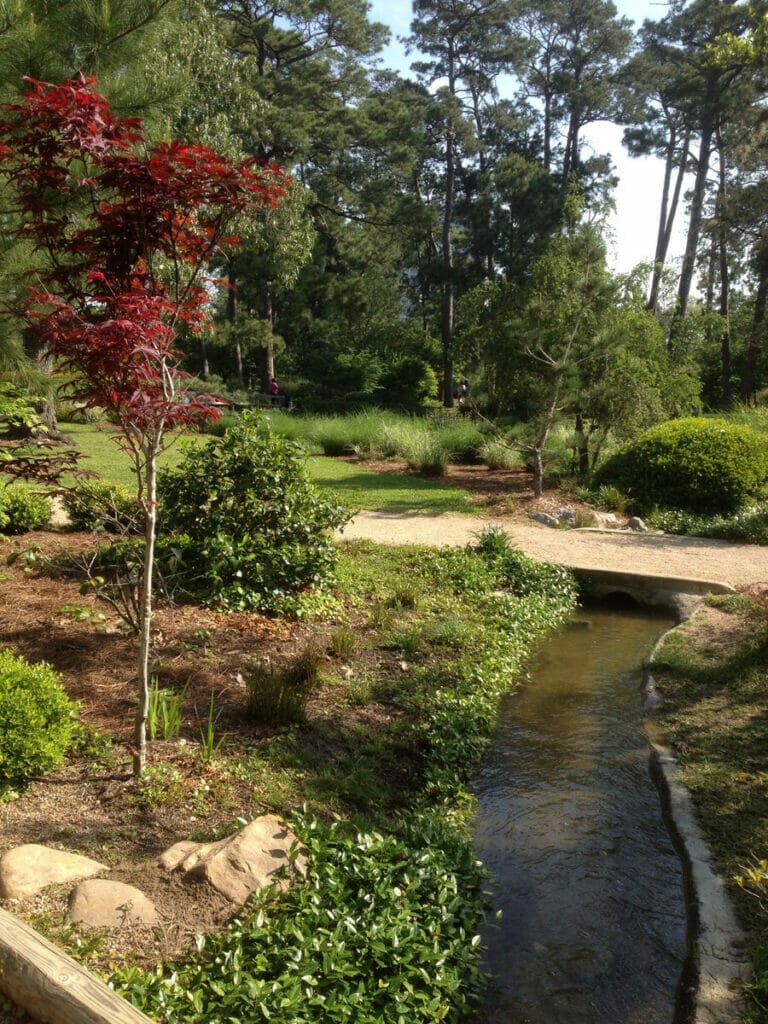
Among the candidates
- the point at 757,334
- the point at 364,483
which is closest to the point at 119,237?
the point at 364,483

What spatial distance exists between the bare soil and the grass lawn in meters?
4.60

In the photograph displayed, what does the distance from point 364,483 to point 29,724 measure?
10.2 m

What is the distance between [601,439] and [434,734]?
9439mm

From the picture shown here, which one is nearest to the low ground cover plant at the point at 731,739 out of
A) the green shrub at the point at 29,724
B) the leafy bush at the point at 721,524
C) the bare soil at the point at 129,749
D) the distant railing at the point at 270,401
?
the bare soil at the point at 129,749

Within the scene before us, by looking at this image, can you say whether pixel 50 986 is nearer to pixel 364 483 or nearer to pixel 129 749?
pixel 129 749

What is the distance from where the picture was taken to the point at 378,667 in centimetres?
544

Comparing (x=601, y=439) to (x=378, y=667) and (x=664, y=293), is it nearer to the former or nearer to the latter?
(x=378, y=667)

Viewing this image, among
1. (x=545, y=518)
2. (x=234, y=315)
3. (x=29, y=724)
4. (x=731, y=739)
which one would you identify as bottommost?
(x=731, y=739)

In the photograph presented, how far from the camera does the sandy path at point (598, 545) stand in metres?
8.13

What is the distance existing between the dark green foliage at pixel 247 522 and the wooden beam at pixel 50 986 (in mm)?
3484

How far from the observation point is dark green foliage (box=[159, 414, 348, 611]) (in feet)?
19.0

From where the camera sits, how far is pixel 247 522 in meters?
6.03

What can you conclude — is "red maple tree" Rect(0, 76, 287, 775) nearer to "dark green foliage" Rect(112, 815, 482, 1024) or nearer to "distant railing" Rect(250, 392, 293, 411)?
"dark green foliage" Rect(112, 815, 482, 1024)

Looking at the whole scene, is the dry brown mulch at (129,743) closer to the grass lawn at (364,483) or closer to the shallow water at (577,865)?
the shallow water at (577,865)
